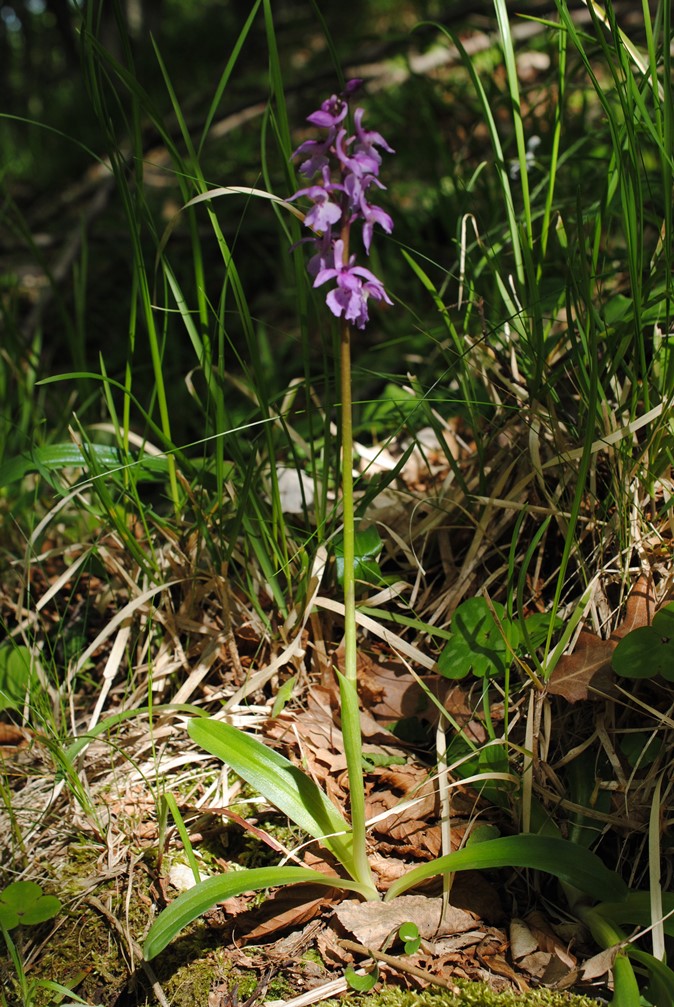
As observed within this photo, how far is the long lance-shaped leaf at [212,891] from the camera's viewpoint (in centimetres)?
112

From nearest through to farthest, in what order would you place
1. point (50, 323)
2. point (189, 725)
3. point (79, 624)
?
point (189, 725) < point (79, 624) < point (50, 323)

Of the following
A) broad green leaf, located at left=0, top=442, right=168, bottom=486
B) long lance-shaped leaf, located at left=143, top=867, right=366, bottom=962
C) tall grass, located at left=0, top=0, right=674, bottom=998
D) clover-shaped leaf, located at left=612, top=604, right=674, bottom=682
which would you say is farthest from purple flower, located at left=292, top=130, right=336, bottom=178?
long lance-shaped leaf, located at left=143, top=867, right=366, bottom=962

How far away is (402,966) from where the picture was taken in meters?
1.18

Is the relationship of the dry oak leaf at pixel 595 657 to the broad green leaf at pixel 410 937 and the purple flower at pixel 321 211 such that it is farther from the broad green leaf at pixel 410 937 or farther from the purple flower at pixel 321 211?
the purple flower at pixel 321 211

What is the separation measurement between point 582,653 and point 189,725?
664 millimetres

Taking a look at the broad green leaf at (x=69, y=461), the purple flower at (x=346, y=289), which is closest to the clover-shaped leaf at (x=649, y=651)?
the purple flower at (x=346, y=289)

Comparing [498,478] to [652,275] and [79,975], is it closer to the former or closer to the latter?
[652,275]

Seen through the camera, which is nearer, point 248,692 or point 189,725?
point 189,725

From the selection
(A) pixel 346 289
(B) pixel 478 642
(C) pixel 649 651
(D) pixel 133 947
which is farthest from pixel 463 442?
(D) pixel 133 947

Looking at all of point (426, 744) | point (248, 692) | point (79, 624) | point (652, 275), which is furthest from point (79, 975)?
point (652, 275)

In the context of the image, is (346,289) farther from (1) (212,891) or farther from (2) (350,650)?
(1) (212,891)

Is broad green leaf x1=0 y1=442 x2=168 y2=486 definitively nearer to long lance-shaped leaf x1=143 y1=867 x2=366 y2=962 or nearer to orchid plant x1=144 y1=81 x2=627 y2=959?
orchid plant x1=144 y1=81 x2=627 y2=959

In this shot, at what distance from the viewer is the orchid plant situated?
106 cm

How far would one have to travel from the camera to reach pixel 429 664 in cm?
150
